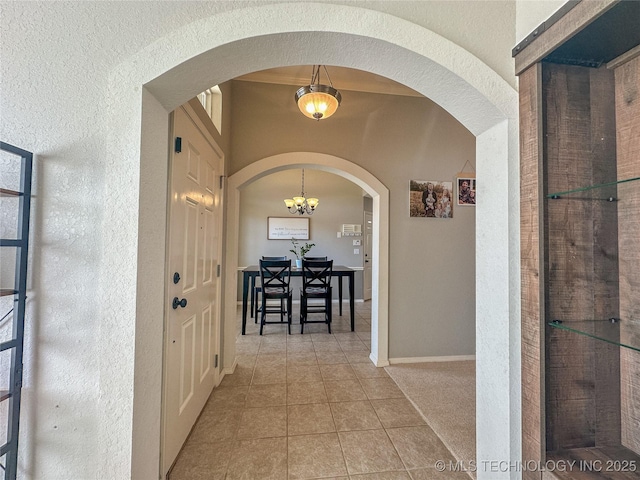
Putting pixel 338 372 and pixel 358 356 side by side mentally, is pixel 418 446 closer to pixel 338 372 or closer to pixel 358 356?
pixel 338 372

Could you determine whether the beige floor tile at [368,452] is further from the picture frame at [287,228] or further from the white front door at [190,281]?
the picture frame at [287,228]

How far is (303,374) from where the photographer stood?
2508mm

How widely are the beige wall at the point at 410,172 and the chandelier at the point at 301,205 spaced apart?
7.56 ft

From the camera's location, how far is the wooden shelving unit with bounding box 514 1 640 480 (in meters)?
0.84

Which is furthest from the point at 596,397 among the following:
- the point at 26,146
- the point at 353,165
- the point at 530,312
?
the point at 353,165

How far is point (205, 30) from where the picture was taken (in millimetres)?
860

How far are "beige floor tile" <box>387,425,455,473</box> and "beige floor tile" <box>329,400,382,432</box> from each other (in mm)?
143

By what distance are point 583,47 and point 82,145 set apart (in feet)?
5.42

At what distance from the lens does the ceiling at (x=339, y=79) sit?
8.54 ft

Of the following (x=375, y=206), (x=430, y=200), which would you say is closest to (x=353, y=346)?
(x=375, y=206)

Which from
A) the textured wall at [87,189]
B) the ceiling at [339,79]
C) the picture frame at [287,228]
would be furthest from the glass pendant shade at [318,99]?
the picture frame at [287,228]

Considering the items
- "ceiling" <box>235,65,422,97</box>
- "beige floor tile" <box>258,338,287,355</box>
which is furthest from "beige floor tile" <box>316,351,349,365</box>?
"ceiling" <box>235,65,422,97</box>

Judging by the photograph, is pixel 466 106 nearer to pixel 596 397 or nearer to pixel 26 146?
pixel 596 397

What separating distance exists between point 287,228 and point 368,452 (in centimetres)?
459
